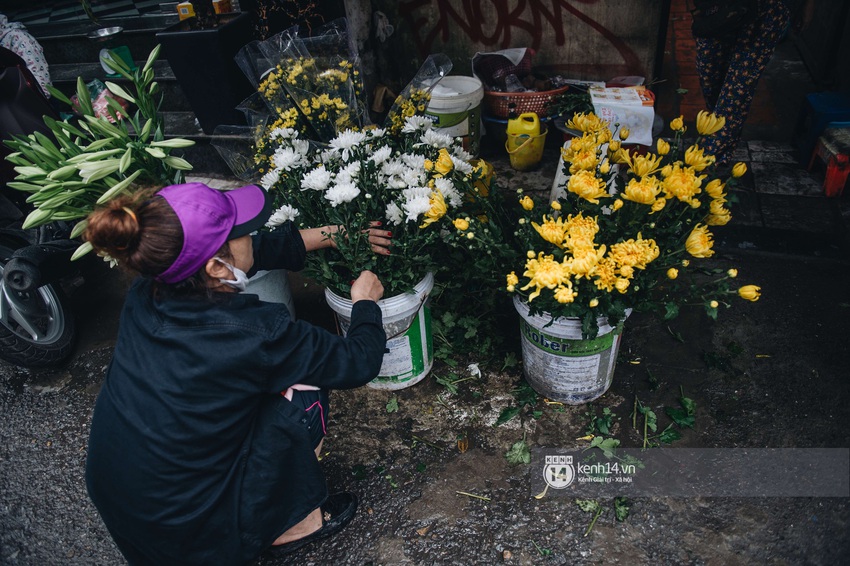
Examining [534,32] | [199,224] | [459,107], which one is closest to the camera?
[199,224]

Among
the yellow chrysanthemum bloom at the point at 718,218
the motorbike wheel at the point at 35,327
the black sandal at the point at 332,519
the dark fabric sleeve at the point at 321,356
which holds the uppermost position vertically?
the yellow chrysanthemum bloom at the point at 718,218

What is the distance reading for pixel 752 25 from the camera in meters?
3.36

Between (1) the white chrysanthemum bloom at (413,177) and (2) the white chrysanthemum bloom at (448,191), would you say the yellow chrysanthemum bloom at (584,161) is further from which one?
(1) the white chrysanthemum bloom at (413,177)

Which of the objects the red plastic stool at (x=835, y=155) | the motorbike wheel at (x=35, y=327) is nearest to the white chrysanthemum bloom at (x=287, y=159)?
the motorbike wheel at (x=35, y=327)

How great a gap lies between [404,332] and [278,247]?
2.27ft

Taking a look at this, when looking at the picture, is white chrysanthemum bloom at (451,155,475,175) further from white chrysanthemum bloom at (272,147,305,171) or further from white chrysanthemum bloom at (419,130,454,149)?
white chrysanthemum bloom at (272,147,305,171)

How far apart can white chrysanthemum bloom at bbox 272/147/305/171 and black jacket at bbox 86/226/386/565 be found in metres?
0.90

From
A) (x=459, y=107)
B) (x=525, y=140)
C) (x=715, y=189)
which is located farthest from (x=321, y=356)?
(x=525, y=140)

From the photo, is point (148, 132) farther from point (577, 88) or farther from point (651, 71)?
point (651, 71)

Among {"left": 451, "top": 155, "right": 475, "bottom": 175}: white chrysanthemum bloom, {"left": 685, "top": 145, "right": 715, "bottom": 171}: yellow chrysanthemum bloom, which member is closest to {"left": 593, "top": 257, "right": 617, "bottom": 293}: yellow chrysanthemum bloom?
{"left": 685, "top": 145, "right": 715, "bottom": 171}: yellow chrysanthemum bloom

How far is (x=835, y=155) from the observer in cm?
357

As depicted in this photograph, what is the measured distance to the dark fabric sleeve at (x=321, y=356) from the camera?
1825mm

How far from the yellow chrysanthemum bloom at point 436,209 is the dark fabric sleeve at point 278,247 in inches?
23.6

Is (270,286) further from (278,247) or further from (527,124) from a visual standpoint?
(527,124)
